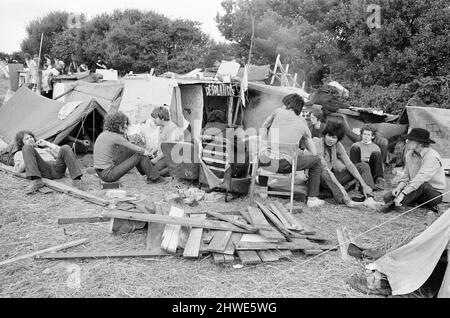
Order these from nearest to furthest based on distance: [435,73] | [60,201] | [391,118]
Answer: [60,201], [391,118], [435,73]

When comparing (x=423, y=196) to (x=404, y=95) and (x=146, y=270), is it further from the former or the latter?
(x=404, y=95)

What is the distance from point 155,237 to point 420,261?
8.42 feet

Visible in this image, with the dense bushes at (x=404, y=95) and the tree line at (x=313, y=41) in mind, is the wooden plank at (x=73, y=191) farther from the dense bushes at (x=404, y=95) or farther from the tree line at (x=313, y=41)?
the dense bushes at (x=404, y=95)

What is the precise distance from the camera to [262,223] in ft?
13.5

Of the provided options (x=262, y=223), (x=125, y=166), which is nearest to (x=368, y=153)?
(x=262, y=223)

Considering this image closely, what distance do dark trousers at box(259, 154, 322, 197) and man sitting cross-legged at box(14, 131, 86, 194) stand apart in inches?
120

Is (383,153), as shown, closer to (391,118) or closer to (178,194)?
(391,118)

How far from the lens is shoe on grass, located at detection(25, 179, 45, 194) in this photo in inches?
217

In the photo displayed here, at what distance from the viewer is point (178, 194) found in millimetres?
5539

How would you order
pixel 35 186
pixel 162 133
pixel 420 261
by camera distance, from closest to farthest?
1. pixel 420 261
2. pixel 35 186
3. pixel 162 133

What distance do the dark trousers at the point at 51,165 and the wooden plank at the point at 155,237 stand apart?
95.6 inches

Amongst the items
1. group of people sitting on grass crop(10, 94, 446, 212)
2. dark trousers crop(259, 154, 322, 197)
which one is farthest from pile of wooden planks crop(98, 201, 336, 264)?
group of people sitting on grass crop(10, 94, 446, 212)

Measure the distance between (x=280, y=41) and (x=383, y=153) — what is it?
9.12m

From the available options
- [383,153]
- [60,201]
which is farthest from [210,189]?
[383,153]
